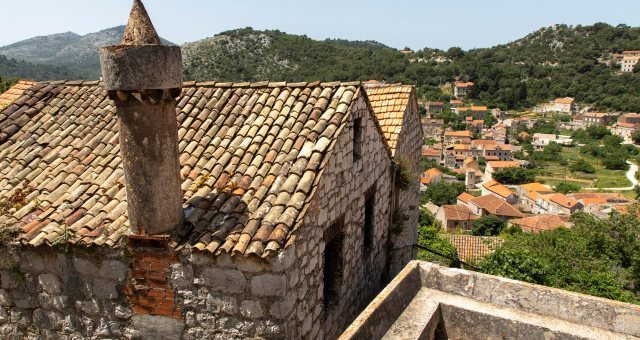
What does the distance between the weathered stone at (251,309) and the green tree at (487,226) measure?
56.3 meters

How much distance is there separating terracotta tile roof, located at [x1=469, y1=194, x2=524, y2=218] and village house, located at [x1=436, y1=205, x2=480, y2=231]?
3.58 m

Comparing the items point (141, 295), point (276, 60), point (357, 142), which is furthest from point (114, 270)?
point (276, 60)

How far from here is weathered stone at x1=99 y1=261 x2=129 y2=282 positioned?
4801 millimetres

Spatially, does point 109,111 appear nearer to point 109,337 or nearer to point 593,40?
point 109,337

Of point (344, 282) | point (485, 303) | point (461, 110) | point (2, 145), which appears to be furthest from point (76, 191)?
point (461, 110)

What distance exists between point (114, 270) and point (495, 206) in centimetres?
6713

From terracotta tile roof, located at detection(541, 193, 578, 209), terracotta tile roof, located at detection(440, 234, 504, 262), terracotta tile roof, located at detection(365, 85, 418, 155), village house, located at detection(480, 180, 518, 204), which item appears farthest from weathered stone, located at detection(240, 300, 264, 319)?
village house, located at detection(480, 180, 518, 204)

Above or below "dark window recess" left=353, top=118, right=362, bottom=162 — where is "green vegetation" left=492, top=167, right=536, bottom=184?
below

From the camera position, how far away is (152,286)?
475cm

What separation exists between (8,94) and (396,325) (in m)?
8.23

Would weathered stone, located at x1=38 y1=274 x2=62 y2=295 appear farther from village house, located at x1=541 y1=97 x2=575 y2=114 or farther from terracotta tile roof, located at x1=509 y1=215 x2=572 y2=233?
village house, located at x1=541 y1=97 x2=575 y2=114

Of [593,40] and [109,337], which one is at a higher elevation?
[593,40]

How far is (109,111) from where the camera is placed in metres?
7.06

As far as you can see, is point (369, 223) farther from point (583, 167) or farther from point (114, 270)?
point (583, 167)
